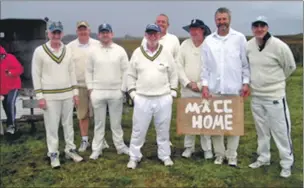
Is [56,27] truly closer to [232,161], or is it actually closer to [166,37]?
[166,37]

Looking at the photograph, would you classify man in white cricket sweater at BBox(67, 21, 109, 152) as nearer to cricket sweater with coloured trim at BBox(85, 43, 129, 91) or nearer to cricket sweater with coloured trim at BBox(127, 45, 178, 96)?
cricket sweater with coloured trim at BBox(85, 43, 129, 91)

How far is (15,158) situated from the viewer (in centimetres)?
688

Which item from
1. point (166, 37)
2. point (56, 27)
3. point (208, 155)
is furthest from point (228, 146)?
point (56, 27)

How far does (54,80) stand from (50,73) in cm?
10

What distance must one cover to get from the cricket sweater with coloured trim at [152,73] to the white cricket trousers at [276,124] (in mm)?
1101

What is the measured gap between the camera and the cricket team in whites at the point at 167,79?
5.59 m

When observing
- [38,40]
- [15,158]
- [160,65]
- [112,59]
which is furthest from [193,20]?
[38,40]

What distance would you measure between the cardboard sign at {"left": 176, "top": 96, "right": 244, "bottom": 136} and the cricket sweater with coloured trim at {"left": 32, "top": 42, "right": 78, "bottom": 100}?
155 centimetres

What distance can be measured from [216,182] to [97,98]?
6.26 ft

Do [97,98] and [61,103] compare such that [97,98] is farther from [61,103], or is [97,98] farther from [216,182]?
[216,182]

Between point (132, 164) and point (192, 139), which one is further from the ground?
point (192, 139)

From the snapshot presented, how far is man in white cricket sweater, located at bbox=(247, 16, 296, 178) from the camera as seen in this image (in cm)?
548

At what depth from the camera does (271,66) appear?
5.50 meters

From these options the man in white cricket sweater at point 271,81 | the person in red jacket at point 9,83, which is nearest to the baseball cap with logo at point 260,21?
the man in white cricket sweater at point 271,81
